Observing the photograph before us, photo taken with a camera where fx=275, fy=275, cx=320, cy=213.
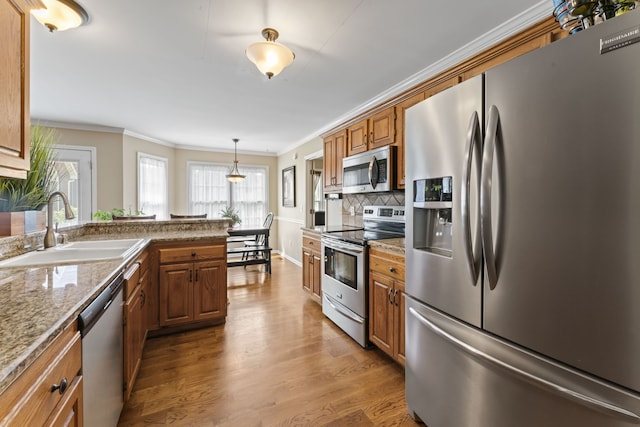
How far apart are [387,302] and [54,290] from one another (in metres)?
1.89

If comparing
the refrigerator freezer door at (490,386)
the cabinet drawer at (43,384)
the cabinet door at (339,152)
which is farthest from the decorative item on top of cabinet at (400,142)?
the cabinet drawer at (43,384)

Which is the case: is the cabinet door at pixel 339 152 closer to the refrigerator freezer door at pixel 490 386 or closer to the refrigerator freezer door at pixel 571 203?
the refrigerator freezer door at pixel 490 386

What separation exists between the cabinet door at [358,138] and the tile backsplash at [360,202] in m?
0.58

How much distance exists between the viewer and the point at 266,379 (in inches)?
76.9

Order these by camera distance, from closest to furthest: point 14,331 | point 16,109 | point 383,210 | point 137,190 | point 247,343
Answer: point 14,331 < point 16,109 < point 247,343 < point 383,210 < point 137,190

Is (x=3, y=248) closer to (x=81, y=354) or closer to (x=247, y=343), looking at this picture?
(x=81, y=354)

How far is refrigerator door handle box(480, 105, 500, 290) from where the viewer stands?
112 centimetres

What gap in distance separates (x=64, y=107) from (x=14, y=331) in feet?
14.1

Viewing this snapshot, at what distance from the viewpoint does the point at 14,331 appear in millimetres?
689

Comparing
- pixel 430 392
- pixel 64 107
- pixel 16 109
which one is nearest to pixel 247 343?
pixel 430 392

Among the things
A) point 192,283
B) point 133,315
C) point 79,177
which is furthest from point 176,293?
point 79,177

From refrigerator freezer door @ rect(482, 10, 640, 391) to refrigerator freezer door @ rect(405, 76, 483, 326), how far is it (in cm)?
8

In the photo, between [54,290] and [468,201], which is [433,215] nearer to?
[468,201]

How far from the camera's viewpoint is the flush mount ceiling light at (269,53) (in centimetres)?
187
